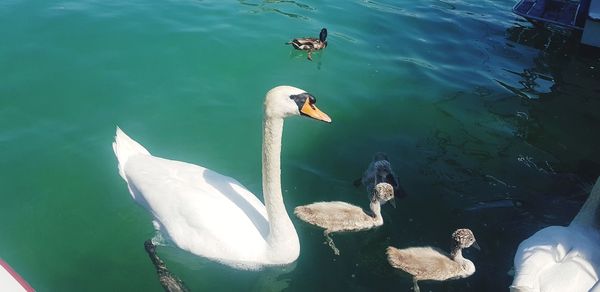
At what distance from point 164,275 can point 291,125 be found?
3669mm

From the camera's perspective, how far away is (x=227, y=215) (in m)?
5.26

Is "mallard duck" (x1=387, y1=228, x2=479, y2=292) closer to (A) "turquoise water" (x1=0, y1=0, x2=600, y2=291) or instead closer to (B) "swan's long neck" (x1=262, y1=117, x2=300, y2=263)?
(A) "turquoise water" (x1=0, y1=0, x2=600, y2=291)

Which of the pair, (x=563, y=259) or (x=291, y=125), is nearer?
(x=563, y=259)

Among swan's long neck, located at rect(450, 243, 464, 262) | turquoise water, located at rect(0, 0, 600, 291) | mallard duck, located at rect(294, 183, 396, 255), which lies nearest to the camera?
swan's long neck, located at rect(450, 243, 464, 262)

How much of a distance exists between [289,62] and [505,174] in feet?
15.7

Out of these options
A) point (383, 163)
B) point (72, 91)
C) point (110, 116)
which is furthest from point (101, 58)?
point (383, 163)

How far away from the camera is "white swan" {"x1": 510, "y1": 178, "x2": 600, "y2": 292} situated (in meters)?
4.90

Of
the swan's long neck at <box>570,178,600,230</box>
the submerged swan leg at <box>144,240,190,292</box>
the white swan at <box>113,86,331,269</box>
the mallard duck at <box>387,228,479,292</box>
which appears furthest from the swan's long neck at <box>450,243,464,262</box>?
the submerged swan leg at <box>144,240,190,292</box>

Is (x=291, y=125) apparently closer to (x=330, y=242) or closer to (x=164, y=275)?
(x=330, y=242)

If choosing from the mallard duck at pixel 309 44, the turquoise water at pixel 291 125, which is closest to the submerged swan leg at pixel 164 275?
the turquoise water at pixel 291 125

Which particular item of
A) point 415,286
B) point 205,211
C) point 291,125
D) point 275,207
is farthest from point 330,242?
point 291,125

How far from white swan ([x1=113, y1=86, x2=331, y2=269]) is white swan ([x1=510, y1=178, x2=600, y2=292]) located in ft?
7.85

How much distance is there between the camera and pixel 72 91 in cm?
859

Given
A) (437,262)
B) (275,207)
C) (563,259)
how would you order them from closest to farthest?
(275,207), (563,259), (437,262)
